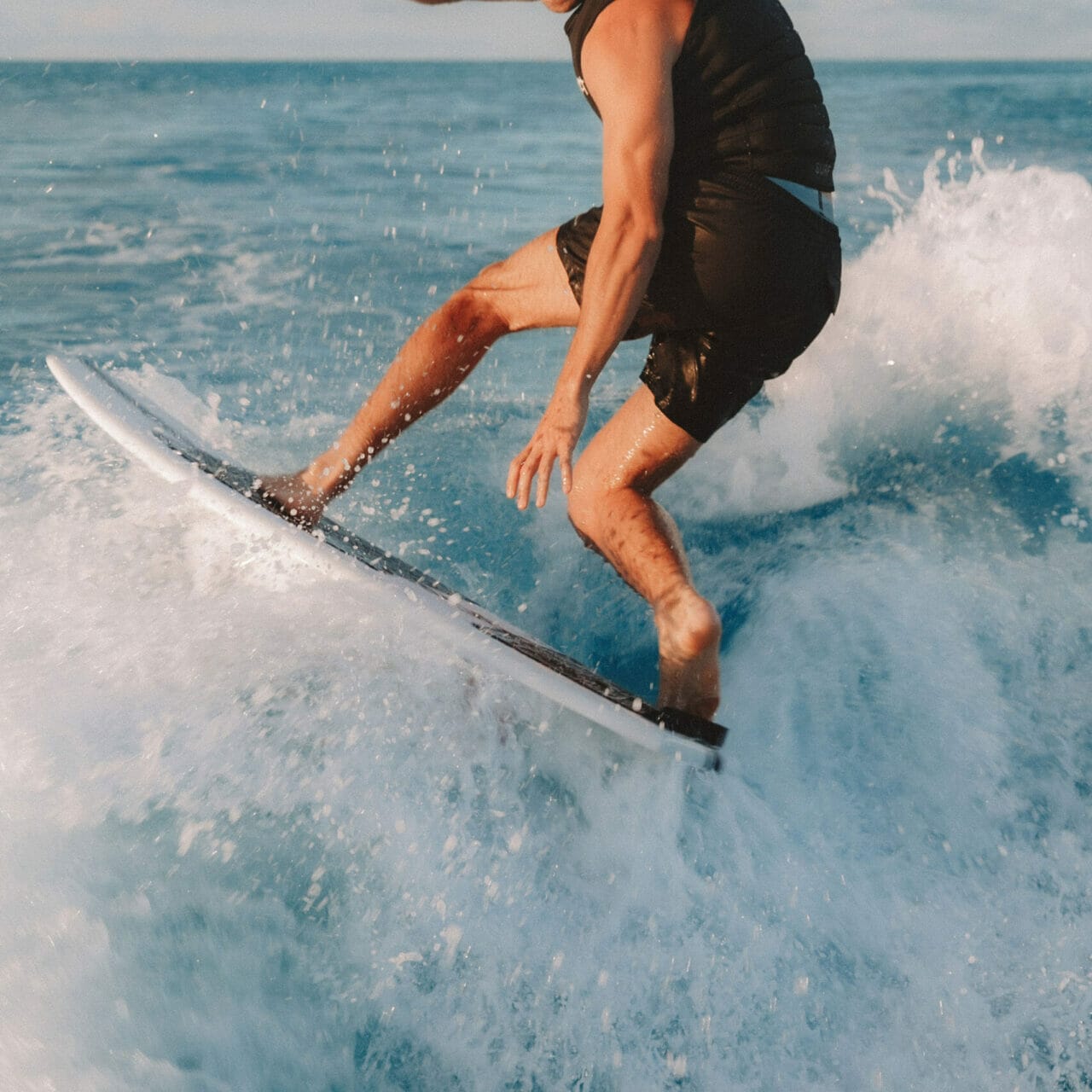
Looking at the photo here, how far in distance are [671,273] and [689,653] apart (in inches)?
31.8

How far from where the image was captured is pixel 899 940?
2.06m

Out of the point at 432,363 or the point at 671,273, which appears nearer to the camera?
the point at 671,273

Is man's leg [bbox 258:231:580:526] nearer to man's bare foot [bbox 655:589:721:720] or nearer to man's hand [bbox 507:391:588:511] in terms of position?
man's hand [bbox 507:391:588:511]

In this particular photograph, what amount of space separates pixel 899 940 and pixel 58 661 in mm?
2044

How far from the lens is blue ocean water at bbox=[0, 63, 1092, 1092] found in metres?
1.92

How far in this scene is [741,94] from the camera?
1945mm

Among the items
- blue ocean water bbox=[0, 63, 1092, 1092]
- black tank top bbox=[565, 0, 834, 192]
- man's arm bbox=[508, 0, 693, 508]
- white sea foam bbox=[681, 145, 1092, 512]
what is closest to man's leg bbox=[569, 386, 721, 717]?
blue ocean water bbox=[0, 63, 1092, 1092]

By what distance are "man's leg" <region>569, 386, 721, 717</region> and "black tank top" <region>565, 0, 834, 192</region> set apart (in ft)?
1.86

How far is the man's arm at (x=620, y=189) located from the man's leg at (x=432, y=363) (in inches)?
19.3

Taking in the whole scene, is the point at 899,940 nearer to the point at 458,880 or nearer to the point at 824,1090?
the point at 824,1090

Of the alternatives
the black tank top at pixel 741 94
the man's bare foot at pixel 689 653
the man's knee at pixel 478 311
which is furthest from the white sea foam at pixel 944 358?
the black tank top at pixel 741 94

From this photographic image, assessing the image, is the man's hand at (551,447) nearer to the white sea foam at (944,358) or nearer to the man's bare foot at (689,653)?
the man's bare foot at (689,653)

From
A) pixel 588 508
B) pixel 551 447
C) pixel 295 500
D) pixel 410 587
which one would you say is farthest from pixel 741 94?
pixel 295 500

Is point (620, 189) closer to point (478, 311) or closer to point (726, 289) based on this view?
point (726, 289)
